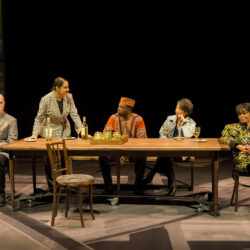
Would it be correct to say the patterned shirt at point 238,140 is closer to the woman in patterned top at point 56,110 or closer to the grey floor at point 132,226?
the grey floor at point 132,226

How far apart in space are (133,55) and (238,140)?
11.8 feet

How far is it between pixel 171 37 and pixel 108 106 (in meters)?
1.85

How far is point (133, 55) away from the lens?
6945mm

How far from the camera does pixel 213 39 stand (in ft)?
21.9

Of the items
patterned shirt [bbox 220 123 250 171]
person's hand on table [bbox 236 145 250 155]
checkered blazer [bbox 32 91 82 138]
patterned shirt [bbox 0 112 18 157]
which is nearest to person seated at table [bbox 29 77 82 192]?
checkered blazer [bbox 32 91 82 138]

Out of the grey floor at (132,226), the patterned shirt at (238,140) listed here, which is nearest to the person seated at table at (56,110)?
the grey floor at (132,226)

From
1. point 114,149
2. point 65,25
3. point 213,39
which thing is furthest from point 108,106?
point 114,149

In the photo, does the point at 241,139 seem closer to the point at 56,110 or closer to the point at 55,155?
the point at 55,155

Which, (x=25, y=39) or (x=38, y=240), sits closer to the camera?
(x=38, y=240)

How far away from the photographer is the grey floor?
297cm

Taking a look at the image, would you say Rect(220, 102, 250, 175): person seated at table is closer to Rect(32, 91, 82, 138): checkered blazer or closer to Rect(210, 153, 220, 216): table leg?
Rect(210, 153, 220, 216): table leg

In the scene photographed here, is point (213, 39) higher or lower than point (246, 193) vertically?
higher

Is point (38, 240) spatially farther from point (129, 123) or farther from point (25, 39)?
point (25, 39)

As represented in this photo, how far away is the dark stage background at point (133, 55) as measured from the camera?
664cm
